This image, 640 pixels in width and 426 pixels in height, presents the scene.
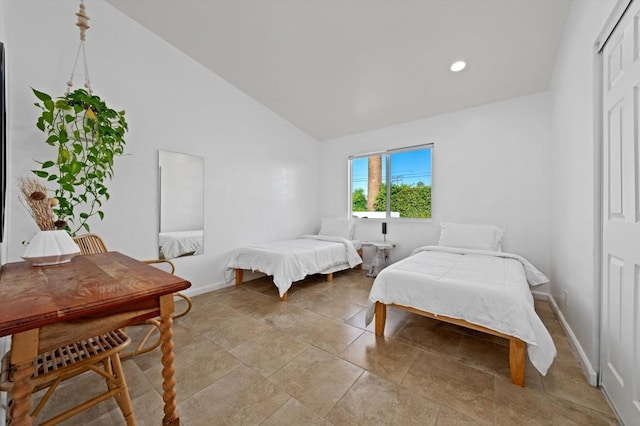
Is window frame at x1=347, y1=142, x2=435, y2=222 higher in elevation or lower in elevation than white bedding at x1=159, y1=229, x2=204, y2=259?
higher

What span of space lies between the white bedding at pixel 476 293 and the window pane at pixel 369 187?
81.8 inches

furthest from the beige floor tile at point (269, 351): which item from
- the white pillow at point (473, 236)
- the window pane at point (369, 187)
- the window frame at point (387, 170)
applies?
the window pane at point (369, 187)

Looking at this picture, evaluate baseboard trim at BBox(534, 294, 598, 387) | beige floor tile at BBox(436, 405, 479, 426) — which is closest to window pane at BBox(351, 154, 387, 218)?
baseboard trim at BBox(534, 294, 598, 387)

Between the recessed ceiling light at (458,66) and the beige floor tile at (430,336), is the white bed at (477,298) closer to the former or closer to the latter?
the beige floor tile at (430,336)

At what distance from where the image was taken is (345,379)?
1.64 m

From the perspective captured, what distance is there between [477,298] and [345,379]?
3.55 feet

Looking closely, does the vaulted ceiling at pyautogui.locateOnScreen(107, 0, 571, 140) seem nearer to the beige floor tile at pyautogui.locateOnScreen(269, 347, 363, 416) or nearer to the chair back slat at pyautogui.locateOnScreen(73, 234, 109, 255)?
the chair back slat at pyautogui.locateOnScreen(73, 234, 109, 255)

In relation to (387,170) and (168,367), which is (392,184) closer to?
(387,170)

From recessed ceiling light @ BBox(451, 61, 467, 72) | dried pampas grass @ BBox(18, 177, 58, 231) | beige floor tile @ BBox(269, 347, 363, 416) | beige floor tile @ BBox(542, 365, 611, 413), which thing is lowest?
beige floor tile @ BBox(269, 347, 363, 416)

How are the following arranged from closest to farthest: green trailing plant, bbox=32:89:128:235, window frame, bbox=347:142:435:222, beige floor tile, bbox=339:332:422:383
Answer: beige floor tile, bbox=339:332:422:383
green trailing plant, bbox=32:89:128:235
window frame, bbox=347:142:435:222

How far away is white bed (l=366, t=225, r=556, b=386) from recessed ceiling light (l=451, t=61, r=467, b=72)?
2214mm

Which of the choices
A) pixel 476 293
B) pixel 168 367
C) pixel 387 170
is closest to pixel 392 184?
pixel 387 170

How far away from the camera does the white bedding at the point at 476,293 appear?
60.8 inches

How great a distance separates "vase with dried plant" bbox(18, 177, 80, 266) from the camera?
1.32m
